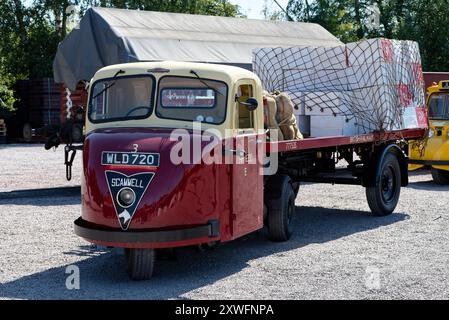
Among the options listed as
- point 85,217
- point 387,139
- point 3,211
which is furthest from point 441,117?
point 85,217

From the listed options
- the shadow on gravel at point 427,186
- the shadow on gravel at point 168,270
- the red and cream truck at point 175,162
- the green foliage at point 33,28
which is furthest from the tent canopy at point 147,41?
the green foliage at point 33,28

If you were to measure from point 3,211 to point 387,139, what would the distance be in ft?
19.5

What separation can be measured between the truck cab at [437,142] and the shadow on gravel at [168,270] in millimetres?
4957

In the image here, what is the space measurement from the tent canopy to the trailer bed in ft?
18.6

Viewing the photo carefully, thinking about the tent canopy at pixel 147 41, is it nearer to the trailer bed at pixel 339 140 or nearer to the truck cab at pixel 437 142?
the truck cab at pixel 437 142

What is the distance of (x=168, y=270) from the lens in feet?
27.5

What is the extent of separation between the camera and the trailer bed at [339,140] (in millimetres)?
9375

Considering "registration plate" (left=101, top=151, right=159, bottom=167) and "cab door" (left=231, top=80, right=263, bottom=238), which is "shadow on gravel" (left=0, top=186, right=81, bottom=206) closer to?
"cab door" (left=231, top=80, right=263, bottom=238)

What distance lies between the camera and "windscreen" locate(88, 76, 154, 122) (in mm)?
8273

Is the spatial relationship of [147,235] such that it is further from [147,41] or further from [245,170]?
[147,41]

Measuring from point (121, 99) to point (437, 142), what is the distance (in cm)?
938

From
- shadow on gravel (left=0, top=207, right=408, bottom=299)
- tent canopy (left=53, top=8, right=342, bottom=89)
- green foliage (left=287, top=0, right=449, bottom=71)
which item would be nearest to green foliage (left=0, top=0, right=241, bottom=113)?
green foliage (left=287, top=0, right=449, bottom=71)

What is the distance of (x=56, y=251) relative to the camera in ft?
30.5
